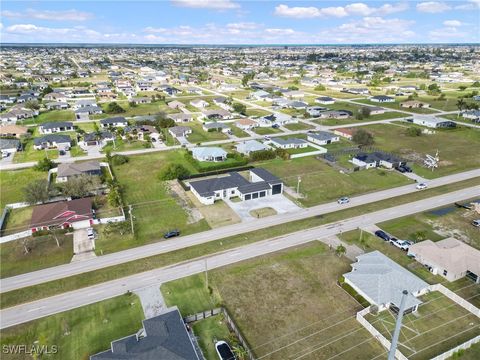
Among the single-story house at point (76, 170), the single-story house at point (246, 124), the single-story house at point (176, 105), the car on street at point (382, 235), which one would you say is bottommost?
the car on street at point (382, 235)

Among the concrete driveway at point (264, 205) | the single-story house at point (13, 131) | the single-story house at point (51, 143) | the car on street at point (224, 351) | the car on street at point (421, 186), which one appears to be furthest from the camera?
the single-story house at point (13, 131)

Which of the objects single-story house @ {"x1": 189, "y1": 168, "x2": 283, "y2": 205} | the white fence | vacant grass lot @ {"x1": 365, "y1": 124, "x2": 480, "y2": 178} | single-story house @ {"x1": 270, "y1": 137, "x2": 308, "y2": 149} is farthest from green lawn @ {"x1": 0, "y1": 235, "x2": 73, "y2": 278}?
vacant grass lot @ {"x1": 365, "y1": 124, "x2": 480, "y2": 178}

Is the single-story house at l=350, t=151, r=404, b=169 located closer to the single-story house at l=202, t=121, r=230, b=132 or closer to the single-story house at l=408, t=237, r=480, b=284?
the single-story house at l=408, t=237, r=480, b=284

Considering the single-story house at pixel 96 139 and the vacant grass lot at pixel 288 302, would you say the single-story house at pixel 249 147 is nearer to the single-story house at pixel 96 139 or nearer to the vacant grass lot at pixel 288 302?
the single-story house at pixel 96 139

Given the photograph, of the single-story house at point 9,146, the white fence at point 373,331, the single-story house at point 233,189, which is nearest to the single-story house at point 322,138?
the single-story house at point 233,189

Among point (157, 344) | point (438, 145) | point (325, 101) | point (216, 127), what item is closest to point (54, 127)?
point (216, 127)

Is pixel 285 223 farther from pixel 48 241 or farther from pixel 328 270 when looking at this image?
pixel 48 241
